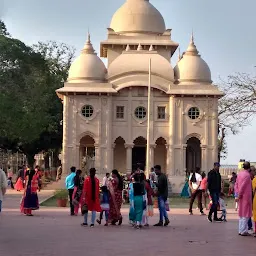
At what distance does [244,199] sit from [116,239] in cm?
324

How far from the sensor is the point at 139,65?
42.7 metres

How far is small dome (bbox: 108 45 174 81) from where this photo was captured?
140ft

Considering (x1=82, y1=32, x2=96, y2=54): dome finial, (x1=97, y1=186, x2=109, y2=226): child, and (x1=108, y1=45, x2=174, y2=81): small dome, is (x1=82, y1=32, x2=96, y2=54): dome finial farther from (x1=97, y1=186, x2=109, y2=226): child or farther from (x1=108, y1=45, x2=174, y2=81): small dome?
(x1=97, y1=186, x2=109, y2=226): child

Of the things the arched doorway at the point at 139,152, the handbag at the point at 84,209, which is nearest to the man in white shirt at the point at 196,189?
the handbag at the point at 84,209

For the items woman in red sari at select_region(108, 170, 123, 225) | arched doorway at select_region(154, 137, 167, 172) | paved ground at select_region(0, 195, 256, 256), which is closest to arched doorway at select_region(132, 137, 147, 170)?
arched doorway at select_region(154, 137, 167, 172)

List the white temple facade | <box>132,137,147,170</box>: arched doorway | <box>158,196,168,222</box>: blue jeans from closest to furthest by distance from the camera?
<box>158,196,168,222</box>: blue jeans < the white temple facade < <box>132,137,147,170</box>: arched doorway

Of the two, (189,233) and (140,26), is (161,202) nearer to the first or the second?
(189,233)

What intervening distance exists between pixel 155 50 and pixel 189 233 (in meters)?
→ 30.9

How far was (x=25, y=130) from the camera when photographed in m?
44.0

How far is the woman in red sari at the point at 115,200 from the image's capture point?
17125 mm

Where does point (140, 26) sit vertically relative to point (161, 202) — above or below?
above

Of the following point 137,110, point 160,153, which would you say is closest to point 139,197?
point 137,110

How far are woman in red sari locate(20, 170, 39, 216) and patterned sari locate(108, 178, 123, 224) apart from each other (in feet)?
11.7

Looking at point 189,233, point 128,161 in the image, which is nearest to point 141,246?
point 189,233
